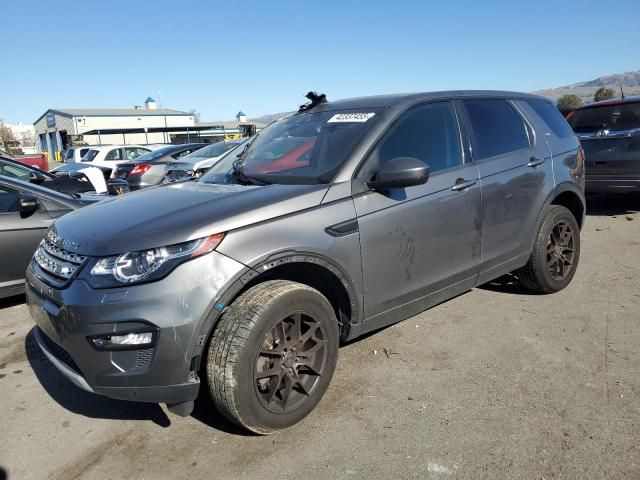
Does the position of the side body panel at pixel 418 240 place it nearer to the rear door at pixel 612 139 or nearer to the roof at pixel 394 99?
the roof at pixel 394 99

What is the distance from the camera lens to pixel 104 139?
163 ft

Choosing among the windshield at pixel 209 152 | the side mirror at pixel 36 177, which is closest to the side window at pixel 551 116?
the windshield at pixel 209 152

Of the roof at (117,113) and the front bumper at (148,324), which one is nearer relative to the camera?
the front bumper at (148,324)

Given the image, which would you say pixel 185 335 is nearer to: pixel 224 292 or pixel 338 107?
pixel 224 292

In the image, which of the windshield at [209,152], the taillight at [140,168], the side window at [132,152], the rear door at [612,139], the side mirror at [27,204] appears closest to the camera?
the side mirror at [27,204]

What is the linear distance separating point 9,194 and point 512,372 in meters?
4.75

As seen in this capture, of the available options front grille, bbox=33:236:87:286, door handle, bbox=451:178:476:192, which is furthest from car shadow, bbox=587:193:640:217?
front grille, bbox=33:236:87:286

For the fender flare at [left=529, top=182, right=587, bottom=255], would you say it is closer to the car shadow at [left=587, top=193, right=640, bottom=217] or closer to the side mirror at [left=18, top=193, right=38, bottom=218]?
the car shadow at [left=587, top=193, right=640, bottom=217]

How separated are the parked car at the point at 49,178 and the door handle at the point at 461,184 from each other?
7.20 meters

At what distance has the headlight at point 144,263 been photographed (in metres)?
2.36

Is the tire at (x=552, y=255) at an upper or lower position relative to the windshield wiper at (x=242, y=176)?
lower

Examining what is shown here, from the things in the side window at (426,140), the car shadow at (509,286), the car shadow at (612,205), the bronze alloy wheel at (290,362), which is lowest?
the car shadow at (509,286)

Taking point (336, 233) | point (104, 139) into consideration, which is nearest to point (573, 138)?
point (336, 233)

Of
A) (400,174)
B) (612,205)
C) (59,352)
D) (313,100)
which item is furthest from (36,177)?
(612,205)
